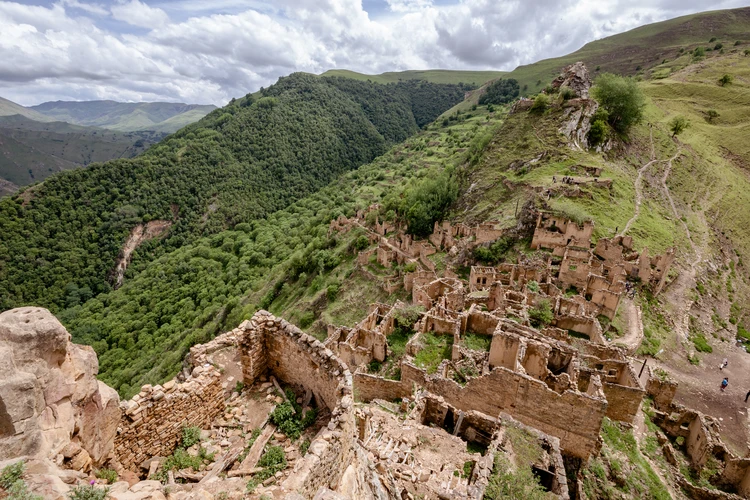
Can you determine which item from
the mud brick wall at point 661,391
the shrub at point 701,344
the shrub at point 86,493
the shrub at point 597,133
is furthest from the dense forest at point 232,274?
the shrub at point 86,493

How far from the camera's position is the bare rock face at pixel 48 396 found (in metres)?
4.50

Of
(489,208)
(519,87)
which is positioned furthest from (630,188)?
(519,87)

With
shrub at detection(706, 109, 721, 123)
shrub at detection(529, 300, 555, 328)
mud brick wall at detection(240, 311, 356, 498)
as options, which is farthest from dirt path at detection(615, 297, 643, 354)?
shrub at detection(706, 109, 721, 123)

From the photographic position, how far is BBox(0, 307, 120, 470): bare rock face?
14.8 ft


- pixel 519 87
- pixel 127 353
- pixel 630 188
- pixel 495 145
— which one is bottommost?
pixel 127 353

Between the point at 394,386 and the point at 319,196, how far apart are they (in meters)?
112

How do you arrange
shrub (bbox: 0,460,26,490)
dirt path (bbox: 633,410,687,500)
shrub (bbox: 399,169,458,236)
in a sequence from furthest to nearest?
shrub (bbox: 399,169,458,236) < dirt path (bbox: 633,410,687,500) < shrub (bbox: 0,460,26,490)

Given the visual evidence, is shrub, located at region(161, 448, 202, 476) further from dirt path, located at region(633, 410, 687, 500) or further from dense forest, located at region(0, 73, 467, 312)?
dense forest, located at region(0, 73, 467, 312)

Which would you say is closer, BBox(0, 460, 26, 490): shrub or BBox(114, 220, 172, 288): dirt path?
BBox(0, 460, 26, 490): shrub

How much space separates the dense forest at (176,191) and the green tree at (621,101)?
332ft

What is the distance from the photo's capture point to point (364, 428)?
36.6 ft

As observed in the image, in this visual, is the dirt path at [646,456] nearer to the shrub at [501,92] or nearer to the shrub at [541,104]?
the shrub at [541,104]

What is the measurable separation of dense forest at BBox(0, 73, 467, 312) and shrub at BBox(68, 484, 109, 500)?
111 metres

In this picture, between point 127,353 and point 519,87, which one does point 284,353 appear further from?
point 519,87
